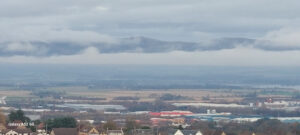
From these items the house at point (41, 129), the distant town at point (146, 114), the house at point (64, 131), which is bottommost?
the house at point (64, 131)

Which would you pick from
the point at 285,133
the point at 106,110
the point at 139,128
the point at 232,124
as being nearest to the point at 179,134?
the point at 139,128

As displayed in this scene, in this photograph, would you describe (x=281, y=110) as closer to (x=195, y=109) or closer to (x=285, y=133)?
(x=195, y=109)

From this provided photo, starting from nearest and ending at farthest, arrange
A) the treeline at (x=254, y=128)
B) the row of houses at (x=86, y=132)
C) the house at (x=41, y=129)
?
the row of houses at (x=86, y=132)
the house at (x=41, y=129)
the treeline at (x=254, y=128)

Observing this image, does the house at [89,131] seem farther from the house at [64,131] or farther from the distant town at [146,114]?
the house at [64,131]

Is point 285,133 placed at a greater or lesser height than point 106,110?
lesser

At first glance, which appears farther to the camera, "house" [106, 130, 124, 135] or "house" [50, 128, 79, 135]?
"house" [106, 130, 124, 135]

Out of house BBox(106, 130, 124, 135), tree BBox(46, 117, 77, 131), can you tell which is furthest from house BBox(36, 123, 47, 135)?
house BBox(106, 130, 124, 135)

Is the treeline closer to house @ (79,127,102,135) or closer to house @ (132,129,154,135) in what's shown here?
house @ (132,129,154,135)

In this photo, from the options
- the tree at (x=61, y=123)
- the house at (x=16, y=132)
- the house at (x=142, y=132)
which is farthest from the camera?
the tree at (x=61, y=123)

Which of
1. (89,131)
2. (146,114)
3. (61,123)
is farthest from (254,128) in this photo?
(146,114)

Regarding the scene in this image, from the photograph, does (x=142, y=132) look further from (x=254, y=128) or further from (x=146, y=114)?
(x=146, y=114)

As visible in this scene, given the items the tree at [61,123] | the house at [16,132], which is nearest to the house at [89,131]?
the tree at [61,123]
